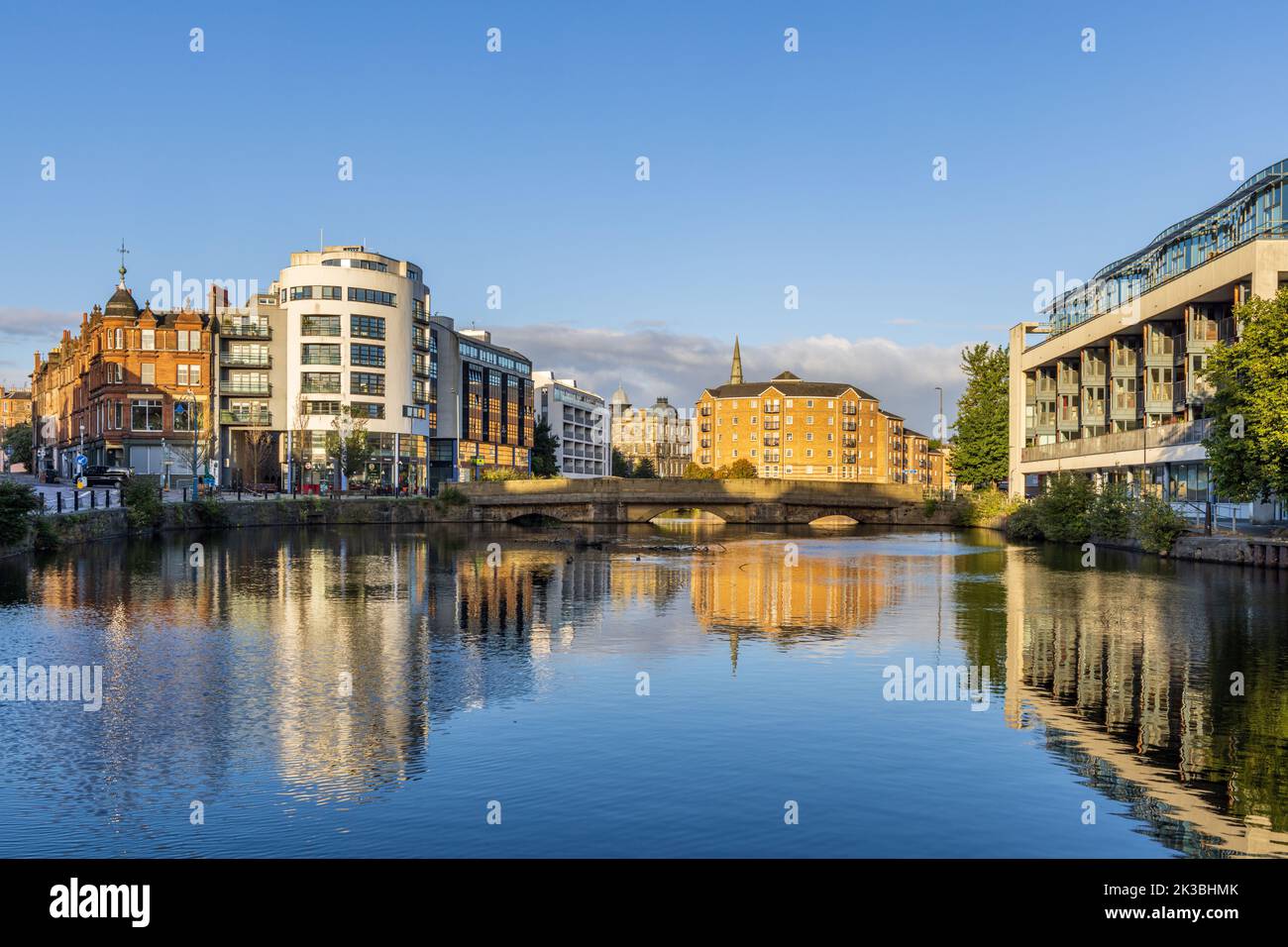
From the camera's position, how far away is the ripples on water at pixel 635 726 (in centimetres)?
1283

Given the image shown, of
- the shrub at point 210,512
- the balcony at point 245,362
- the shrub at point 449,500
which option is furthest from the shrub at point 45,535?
the balcony at point 245,362

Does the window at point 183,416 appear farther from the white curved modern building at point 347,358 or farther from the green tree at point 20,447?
the green tree at point 20,447

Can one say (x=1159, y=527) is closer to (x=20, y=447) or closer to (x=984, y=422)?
(x=984, y=422)

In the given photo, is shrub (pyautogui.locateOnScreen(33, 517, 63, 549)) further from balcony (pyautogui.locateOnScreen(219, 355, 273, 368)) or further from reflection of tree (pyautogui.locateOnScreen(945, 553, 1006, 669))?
balcony (pyautogui.locateOnScreen(219, 355, 273, 368))

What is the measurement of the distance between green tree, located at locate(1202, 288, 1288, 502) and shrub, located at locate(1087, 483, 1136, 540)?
685 inches

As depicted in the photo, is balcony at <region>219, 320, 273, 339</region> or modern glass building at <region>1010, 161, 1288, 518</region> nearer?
modern glass building at <region>1010, 161, 1288, 518</region>

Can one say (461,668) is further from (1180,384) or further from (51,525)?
(1180,384)

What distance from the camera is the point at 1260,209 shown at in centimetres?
6362

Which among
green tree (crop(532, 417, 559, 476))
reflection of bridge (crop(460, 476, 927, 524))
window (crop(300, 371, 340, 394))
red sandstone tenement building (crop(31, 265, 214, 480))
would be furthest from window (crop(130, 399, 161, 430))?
green tree (crop(532, 417, 559, 476))

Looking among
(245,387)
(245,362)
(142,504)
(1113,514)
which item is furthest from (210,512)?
(1113,514)

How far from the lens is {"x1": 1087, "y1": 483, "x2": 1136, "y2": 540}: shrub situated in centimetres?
6519

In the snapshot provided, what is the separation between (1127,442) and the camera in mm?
78188

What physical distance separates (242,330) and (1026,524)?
7843 centimetres

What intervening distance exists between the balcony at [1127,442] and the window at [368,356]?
216 feet
